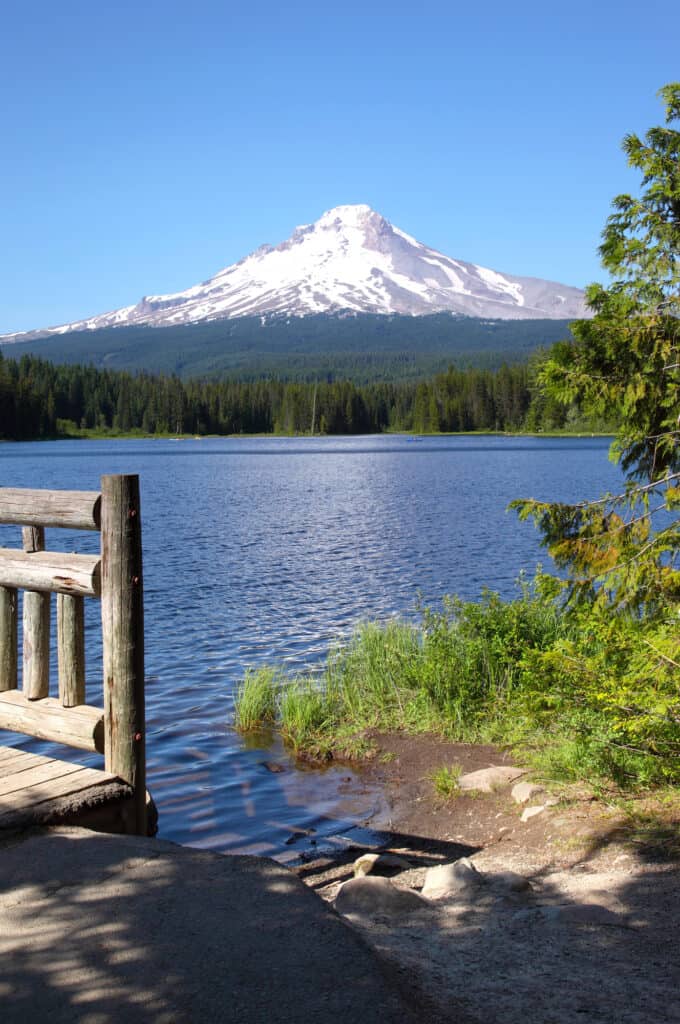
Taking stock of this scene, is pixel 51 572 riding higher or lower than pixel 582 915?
higher

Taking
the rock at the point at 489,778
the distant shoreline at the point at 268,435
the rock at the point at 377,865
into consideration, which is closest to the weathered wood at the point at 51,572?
the rock at the point at 377,865

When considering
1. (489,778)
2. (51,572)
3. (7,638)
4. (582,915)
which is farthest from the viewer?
(489,778)

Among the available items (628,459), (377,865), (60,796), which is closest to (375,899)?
(377,865)

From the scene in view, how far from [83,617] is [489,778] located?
4.65 m

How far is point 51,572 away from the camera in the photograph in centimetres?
629

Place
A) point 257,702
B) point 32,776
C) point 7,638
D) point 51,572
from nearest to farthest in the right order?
point 32,776, point 51,572, point 7,638, point 257,702

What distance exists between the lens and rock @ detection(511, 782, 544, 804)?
8309 mm

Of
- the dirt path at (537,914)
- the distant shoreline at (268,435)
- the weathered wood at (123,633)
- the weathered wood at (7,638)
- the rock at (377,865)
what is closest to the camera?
the dirt path at (537,914)

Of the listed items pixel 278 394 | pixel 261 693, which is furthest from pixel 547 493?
pixel 278 394

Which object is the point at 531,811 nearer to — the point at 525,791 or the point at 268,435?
the point at 525,791

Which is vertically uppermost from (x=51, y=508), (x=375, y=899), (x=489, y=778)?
(x=51, y=508)

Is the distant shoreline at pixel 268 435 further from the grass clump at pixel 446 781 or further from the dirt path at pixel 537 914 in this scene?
the dirt path at pixel 537 914

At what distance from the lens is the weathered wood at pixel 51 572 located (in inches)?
240

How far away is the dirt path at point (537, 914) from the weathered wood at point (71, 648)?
2312 mm
